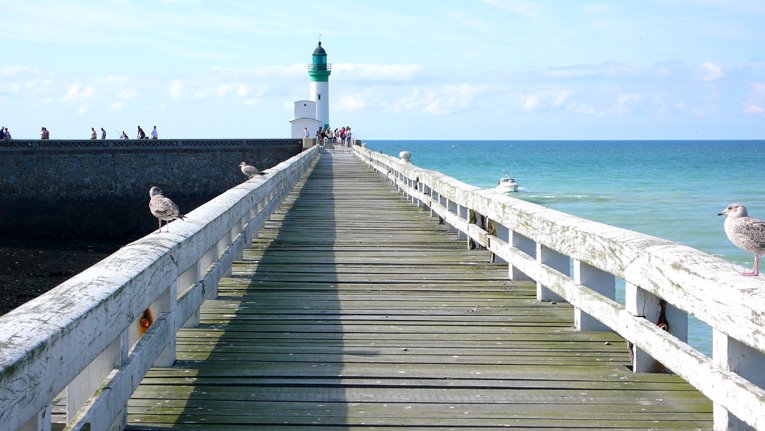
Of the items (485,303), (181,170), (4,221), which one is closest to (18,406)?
(485,303)

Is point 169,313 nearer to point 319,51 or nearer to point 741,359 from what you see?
point 741,359

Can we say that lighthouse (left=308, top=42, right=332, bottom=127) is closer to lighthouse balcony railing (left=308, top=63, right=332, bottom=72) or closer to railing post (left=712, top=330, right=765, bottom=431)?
lighthouse balcony railing (left=308, top=63, right=332, bottom=72)

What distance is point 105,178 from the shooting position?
53812 millimetres

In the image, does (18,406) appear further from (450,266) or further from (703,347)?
(703,347)

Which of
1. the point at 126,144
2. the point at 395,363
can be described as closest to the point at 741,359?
the point at 395,363

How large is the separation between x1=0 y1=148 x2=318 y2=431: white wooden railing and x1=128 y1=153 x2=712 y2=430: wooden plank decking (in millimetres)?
318

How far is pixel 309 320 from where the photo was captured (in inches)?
283

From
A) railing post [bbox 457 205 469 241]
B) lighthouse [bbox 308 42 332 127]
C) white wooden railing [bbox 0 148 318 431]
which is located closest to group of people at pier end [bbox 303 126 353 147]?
lighthouse [bbox 308 42 332 127]

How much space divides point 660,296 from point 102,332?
102 inches

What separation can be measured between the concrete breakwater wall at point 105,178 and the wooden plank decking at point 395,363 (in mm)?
42815

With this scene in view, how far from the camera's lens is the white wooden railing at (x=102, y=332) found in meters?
2.96

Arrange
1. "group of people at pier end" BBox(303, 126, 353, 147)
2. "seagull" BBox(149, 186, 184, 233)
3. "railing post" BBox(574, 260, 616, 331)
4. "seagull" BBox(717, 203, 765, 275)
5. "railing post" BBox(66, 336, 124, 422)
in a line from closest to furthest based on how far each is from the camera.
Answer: "railing post" BBox(66, 336, 124, 422) → "seagull" BBox(717, 203, 765, 275) → "railing post" BBox(574, 260, 616, 331) → "seagull" BBox(149, 186, 184, 233) → "group of people at pier end" BBox(303, 126, 353, 147)

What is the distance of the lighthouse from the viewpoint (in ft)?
263

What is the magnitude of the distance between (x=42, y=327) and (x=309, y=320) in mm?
4062
